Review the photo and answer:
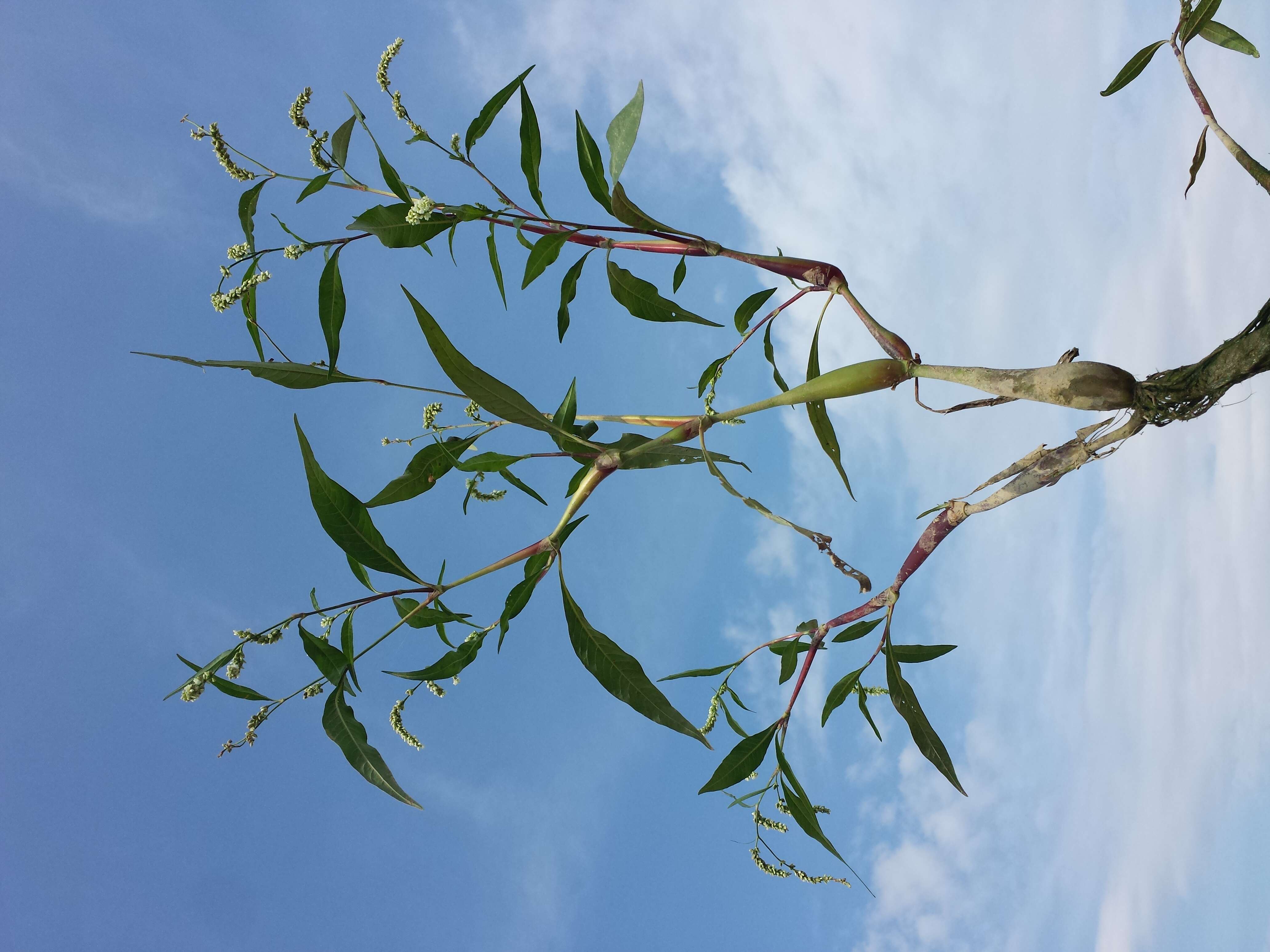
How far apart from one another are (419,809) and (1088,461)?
1167 millimetres

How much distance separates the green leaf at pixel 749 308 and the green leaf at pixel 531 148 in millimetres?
487

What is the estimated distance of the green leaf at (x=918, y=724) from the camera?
1209 mm

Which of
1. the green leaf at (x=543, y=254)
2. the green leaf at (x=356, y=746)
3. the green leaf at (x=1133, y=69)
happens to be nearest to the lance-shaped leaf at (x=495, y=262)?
the green leaf at (x=543, y=254)

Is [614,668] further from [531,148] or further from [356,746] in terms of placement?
[531,148]

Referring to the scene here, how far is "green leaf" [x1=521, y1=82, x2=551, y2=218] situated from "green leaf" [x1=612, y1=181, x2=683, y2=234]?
132 millimetres

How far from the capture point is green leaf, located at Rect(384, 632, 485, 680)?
1152mm

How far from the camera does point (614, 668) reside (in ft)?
3.51

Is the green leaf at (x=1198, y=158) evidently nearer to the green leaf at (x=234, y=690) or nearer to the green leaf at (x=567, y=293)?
the green leaf at (x=567, y=293)

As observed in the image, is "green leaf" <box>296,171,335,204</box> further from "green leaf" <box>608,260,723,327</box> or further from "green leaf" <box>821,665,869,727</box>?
"green leaf" <box>821,665,869,727</box>

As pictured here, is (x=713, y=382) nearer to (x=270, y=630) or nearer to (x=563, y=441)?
(x=563, y=441)

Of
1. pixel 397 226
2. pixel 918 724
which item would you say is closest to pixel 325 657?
pixel 397 226

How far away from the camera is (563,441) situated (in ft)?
3.66

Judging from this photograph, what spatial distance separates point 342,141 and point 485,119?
0.32m

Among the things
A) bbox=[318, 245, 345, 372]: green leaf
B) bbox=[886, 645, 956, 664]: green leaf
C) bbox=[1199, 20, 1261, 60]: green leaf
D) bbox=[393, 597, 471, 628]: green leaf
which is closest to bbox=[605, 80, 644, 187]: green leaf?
bbox=[318, 245, 345, 372]: green leaf
